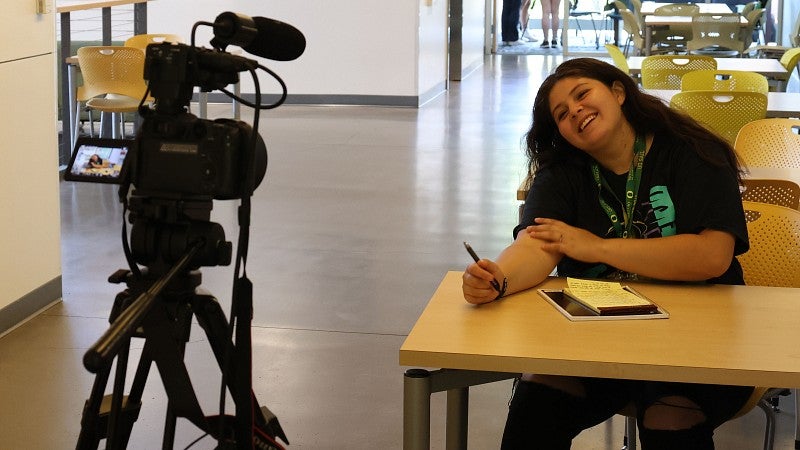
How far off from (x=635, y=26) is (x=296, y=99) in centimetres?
373

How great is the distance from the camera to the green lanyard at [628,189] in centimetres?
235

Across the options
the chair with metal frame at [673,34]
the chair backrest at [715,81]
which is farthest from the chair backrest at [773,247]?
the chair with metal frame at [673,34]

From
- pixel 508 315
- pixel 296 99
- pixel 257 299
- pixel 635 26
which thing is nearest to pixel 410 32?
pixel 296 99

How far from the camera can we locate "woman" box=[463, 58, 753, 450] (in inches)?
81.7

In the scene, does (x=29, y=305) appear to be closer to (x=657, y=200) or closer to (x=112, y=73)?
(x=657, y=200)

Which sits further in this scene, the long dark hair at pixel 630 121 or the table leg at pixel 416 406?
the long dark hair at pixel 630 121

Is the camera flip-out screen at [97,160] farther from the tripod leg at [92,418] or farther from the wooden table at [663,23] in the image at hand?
the wooden table at [663,23]

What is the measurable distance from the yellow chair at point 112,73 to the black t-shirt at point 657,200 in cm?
521

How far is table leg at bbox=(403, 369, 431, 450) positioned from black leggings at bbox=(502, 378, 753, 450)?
34 cm

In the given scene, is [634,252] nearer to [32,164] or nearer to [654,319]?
[654,319]

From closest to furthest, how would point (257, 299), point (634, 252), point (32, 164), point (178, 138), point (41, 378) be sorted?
point (178, 138) < point (634, 252) < point (41, 378) < point (32, 164) < point (257, 299)

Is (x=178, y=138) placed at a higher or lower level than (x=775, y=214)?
higher

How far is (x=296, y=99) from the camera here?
10.8 meters

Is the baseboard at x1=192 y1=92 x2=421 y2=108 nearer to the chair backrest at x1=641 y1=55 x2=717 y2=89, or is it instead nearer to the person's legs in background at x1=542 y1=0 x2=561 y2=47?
the chair backrest at x1=641 y1=55 x2=717 y2=89
